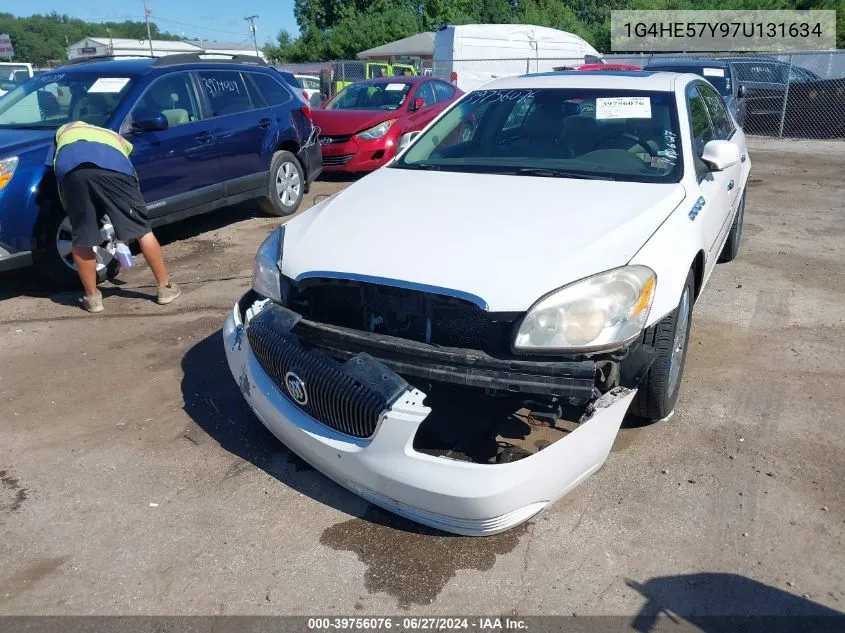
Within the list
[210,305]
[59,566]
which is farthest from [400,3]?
[59,566]

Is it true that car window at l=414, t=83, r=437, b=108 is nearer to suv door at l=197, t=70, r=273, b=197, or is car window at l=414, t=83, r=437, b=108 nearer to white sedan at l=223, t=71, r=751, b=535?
suv door at l=197, t=70, r=273, b=197

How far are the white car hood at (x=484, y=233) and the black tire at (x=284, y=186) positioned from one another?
4.58 m

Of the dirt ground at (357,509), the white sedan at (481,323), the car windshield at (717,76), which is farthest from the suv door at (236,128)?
the car windshield at (717,76)

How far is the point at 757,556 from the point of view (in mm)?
2713

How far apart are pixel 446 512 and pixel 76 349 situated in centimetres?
328

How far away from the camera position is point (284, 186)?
844 centimetres

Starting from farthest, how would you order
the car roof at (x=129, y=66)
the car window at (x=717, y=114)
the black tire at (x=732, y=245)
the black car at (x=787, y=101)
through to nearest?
1. the black car at (x=787, y=101)
2. the car roof at (x=129, y=66)
3. the black tire at (x=732, y=245)
4. the car window at (x=717, y=114)

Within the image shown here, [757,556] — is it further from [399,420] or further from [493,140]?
[493,140]

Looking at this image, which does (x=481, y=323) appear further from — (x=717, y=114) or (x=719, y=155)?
(x=717, y=114)

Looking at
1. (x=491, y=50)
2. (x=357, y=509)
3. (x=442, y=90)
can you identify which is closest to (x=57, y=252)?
(x=357, y=509)

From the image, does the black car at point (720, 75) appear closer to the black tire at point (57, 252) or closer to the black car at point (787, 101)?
the black car at point (787, 101)

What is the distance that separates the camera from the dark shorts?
200 inches

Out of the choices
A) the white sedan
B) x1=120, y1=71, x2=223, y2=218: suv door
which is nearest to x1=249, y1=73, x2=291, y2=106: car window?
x1=120, y1=71, x2=223, y2=218: suv door

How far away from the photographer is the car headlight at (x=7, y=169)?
5.34m
